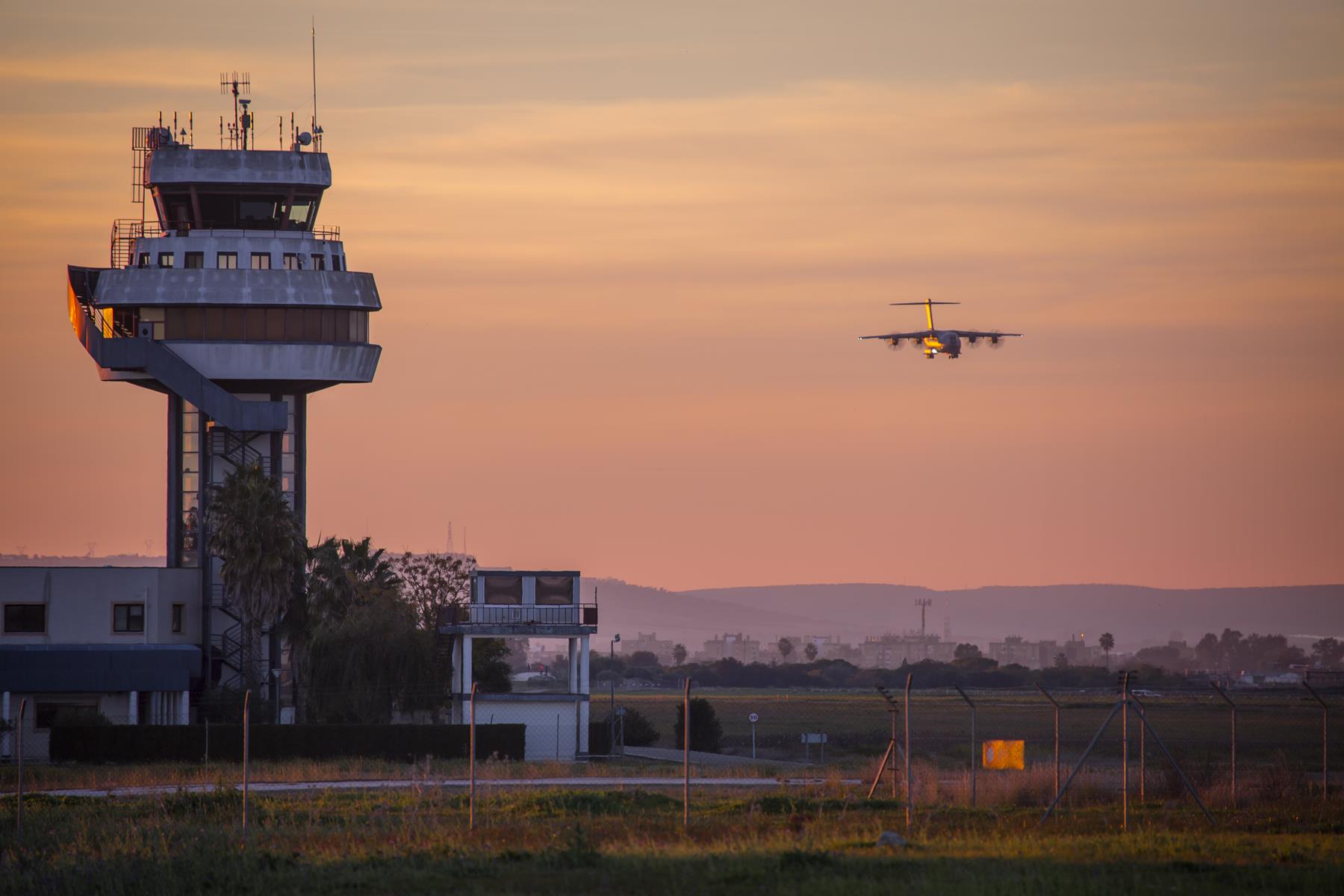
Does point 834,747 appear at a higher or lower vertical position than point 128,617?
lower

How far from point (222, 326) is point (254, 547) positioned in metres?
12.7

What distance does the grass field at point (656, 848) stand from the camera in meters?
26.6

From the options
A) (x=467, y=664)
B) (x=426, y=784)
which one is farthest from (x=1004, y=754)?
(x=467, y=664)

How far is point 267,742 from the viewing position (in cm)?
6444

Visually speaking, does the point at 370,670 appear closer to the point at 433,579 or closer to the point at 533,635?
the point at 533,635

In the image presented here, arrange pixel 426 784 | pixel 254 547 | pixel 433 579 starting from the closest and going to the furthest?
1. pixel 426 784
2. pixel 254 547
3. pixel 433 579

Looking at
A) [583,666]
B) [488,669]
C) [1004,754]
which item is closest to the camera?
[1004,754]

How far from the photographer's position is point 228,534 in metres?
77.6

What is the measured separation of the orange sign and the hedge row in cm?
2771

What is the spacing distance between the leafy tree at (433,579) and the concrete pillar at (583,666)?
23.6 metres

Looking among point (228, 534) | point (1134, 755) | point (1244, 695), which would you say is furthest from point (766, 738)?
point (1244, 695)

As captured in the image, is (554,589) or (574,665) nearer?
(554,589)

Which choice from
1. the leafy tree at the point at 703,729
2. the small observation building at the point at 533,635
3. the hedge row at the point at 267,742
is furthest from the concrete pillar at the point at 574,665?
the hedge row at the point at 267,742

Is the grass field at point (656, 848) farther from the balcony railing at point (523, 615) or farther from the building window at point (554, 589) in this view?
the building window at point (554, 589)
